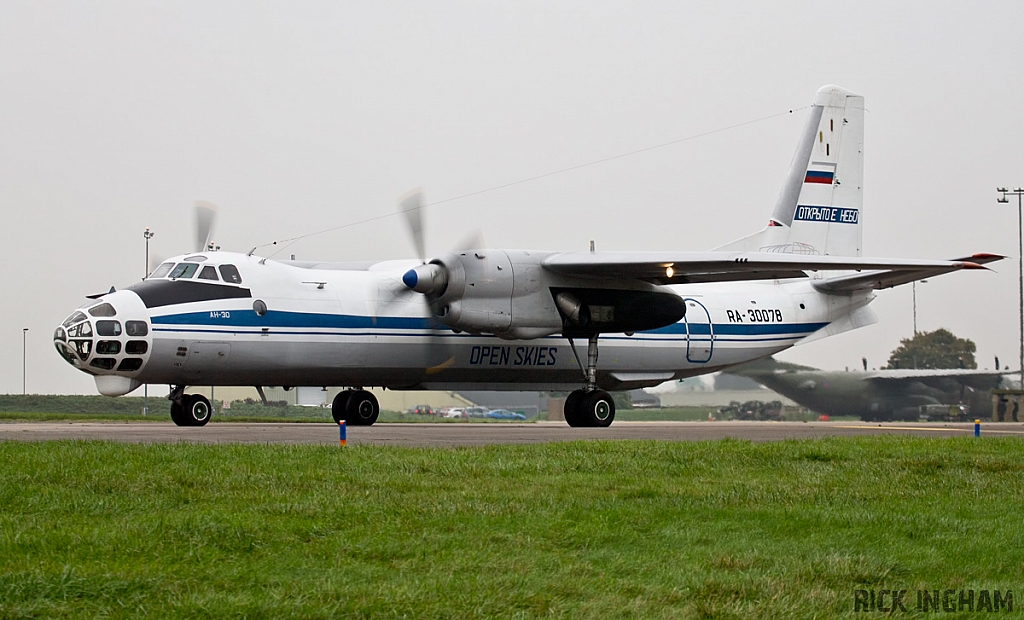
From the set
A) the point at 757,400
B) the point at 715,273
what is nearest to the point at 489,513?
the point at 715,273

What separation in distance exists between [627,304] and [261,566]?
61.7ft

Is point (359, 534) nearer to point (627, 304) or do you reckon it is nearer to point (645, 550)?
point (645, 550)

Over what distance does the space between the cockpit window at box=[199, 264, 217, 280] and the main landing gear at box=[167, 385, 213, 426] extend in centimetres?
227

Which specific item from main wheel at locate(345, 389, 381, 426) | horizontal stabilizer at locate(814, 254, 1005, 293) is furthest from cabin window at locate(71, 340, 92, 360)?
horizontal stabilizer at locate(814, 254, 1005, 293)

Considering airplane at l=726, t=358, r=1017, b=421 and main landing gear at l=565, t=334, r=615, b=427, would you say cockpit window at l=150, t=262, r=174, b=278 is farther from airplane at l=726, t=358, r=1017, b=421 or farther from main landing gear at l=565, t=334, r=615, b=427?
airplane at l=726, t=358, r=1017, b=421

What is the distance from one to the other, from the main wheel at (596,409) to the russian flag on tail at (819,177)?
10.0m

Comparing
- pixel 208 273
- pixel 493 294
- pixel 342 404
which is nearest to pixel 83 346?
pixel 208 273

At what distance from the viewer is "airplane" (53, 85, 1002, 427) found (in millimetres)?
21266

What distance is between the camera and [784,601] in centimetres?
539

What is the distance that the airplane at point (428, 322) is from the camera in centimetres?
2127

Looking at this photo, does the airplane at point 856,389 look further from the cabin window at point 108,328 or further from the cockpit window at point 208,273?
the cabin window at point 108,328

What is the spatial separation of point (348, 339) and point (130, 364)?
4525 mm

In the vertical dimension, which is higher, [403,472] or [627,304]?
[627,304]

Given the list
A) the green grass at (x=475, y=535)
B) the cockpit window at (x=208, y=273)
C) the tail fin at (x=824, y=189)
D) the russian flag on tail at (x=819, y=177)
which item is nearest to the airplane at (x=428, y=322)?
the cockpit window at (x=208, y=273)
